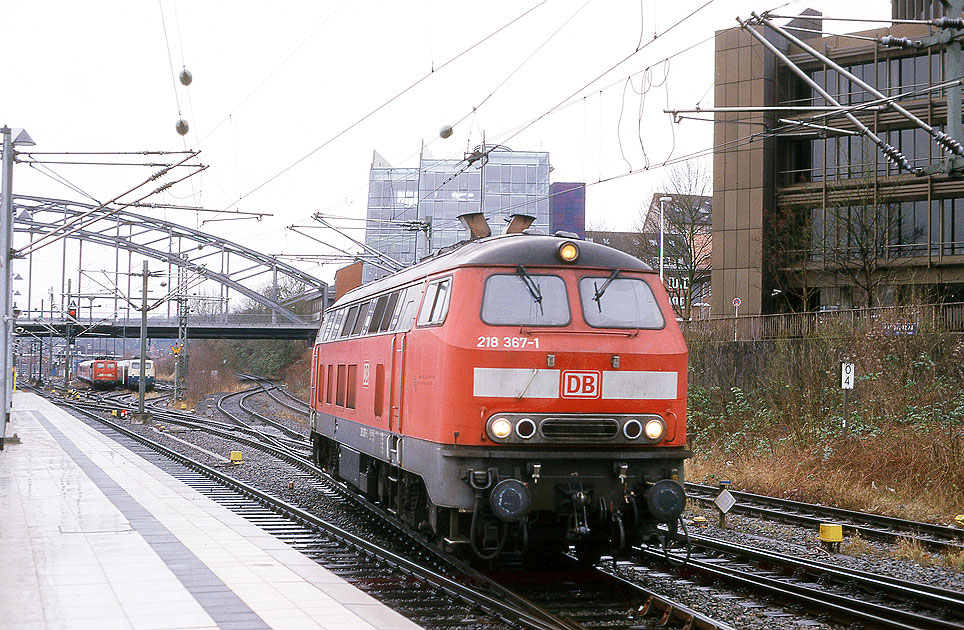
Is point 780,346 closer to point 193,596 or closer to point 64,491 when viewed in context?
point 64,491

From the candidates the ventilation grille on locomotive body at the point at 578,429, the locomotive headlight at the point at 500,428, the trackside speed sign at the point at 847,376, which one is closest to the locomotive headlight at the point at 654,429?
the ventilation grille on locomotive body at the point at 578,429

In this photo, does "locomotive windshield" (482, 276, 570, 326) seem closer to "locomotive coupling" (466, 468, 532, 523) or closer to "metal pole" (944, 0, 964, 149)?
"locomotive coupling" (466, 468, 532, 523)

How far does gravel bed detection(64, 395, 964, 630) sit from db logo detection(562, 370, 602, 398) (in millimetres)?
2085

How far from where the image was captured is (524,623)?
8.10 m

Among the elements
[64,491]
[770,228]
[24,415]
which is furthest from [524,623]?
[24,415]

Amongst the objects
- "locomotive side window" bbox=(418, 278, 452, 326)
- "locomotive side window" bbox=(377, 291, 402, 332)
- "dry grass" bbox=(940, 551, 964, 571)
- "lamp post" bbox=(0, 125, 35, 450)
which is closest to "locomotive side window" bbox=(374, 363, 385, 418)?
"locomotive side window" bbox=(377, 291, 402, 332)

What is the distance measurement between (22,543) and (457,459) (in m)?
5.57

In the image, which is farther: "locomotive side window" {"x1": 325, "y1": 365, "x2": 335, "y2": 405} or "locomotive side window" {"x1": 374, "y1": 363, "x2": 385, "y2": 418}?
"locomotive side window" {"x1": 325, "y1": 365, "x2": 335, "y2": 405}

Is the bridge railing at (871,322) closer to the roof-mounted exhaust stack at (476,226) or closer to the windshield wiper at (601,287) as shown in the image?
the roof-mounted exhaust stack at (476,226)

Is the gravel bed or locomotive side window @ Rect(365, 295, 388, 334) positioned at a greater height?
locomotive side window @ Rect(365, 295, 388, 334)

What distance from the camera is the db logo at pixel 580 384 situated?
31.1 feet

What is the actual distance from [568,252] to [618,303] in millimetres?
745

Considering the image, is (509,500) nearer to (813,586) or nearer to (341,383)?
(813,586)

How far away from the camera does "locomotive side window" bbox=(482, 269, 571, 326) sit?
31.8 feet
